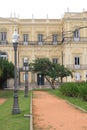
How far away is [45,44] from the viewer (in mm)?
74250

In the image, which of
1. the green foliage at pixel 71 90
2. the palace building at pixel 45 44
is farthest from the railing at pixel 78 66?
the green foliage at pixel 71 90

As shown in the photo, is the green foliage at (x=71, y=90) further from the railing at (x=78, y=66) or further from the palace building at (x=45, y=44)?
the railing at (x=78, y=66)

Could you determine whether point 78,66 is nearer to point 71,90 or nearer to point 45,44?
point 45,44

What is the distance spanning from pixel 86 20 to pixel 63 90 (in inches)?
1267

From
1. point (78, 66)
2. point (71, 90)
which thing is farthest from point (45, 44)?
point (71, 90)

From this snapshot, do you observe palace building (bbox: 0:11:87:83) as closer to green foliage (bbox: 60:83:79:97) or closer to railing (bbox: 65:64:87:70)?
railing (bbox: 65:64:87:70)

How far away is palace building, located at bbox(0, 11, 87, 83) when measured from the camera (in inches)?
2704

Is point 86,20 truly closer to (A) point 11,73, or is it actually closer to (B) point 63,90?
(A) point 11,73

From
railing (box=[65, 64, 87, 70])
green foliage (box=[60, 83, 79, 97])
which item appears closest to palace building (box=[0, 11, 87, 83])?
railing (box=[65, 64, 87, 70])

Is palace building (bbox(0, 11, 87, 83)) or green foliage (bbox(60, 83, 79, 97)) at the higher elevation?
palace building (bbox(0, 11, 87, 83))

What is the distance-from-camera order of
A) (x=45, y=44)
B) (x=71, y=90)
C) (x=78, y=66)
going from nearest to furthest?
(x=71, y=90), (x=78, y=66), (x=45, y=44)

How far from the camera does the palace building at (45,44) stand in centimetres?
6869

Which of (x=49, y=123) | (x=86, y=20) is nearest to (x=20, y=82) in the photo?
(x=86, y=20)

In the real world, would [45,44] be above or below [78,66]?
above
